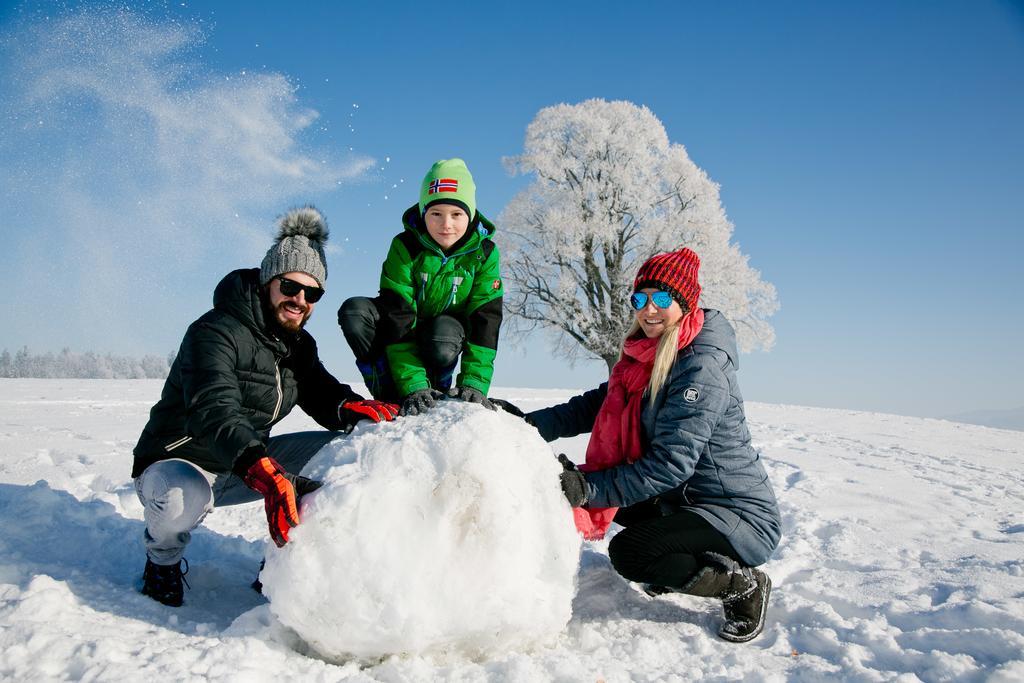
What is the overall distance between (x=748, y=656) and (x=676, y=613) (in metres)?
0.46

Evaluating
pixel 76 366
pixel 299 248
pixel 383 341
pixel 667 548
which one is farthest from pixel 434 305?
pixel 76 366

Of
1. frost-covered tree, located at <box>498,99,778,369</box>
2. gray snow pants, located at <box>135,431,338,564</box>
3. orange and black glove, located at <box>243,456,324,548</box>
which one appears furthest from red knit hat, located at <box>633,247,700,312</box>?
frost-covered tree, located at <box>498,99,778,369</box>

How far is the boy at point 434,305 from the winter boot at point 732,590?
1.49 meters

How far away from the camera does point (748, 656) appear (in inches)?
87.0

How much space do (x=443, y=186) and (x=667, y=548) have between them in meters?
2.14

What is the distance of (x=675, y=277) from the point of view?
278 centimetres

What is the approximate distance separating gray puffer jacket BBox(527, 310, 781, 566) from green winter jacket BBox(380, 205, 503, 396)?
1.06 m

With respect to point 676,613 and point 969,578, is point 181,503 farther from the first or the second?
point 969,578

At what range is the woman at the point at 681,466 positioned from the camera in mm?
2508

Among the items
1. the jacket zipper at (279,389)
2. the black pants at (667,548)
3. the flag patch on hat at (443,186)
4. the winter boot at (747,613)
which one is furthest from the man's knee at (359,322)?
the winter boot at (747,613)

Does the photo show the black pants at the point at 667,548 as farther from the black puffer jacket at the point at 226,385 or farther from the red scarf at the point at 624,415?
the black puffer jacket at the point at 226,385

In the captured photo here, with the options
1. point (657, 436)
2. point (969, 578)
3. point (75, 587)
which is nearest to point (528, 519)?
point (657, 436)

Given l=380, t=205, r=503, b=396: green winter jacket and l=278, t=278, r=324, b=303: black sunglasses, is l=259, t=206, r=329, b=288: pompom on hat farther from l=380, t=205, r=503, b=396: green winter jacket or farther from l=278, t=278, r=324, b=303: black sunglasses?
l=380, t=205, r=503, b=396: green winter jacket

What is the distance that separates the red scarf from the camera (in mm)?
2750
